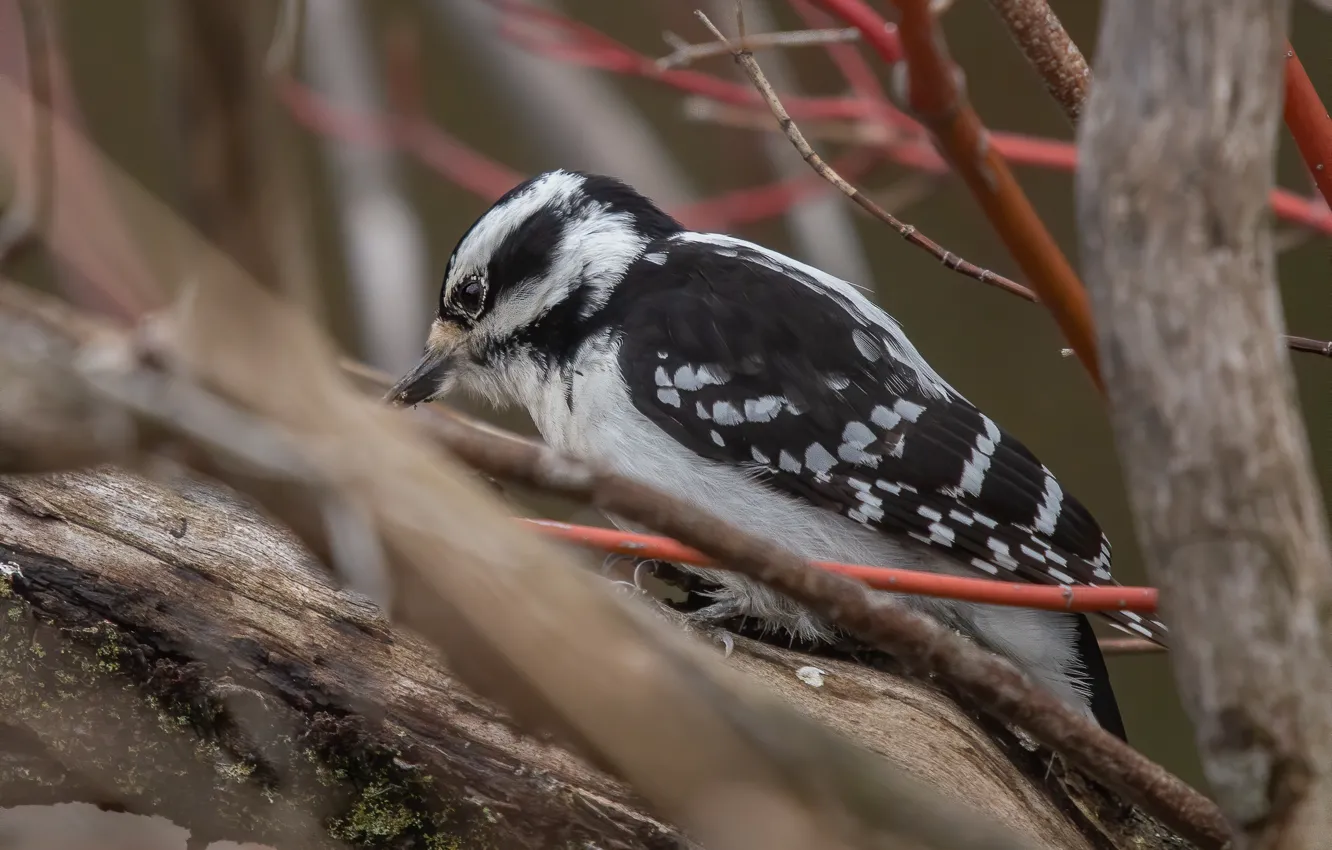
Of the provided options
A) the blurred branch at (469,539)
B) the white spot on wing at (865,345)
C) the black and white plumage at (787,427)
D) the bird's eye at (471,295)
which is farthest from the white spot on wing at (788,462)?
the blurred branch at (469,539)

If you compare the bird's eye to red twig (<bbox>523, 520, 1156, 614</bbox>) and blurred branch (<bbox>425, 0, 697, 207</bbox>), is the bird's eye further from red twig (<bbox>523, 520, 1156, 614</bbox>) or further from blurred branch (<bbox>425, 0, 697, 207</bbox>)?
red twig (<bbox>523, 520, 1156, 614</bbox>)

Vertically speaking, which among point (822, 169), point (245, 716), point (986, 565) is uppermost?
point (822, 169)

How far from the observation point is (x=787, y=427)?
2191 mm

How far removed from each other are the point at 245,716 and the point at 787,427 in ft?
3.25

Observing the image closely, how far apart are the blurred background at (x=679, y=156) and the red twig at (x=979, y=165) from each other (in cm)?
110

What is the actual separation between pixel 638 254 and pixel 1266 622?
1641 mm

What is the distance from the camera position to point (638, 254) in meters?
2.48

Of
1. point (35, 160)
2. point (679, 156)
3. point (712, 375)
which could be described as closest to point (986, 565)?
point (712, 375)

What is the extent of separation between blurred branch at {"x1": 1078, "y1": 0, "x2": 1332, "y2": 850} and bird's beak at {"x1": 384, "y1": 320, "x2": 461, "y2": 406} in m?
1.72

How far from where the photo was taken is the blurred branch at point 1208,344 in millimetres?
917

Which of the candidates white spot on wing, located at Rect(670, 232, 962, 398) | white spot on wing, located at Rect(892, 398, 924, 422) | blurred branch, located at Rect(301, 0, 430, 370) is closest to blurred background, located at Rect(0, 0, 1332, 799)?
blurred branch, located at Rect(301, 0, 430, 370)

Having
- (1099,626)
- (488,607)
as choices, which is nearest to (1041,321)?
(1099,626)

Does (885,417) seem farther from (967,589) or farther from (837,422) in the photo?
(967,589)

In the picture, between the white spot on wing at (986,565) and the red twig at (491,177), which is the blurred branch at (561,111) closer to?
the red twig at (491,177)
